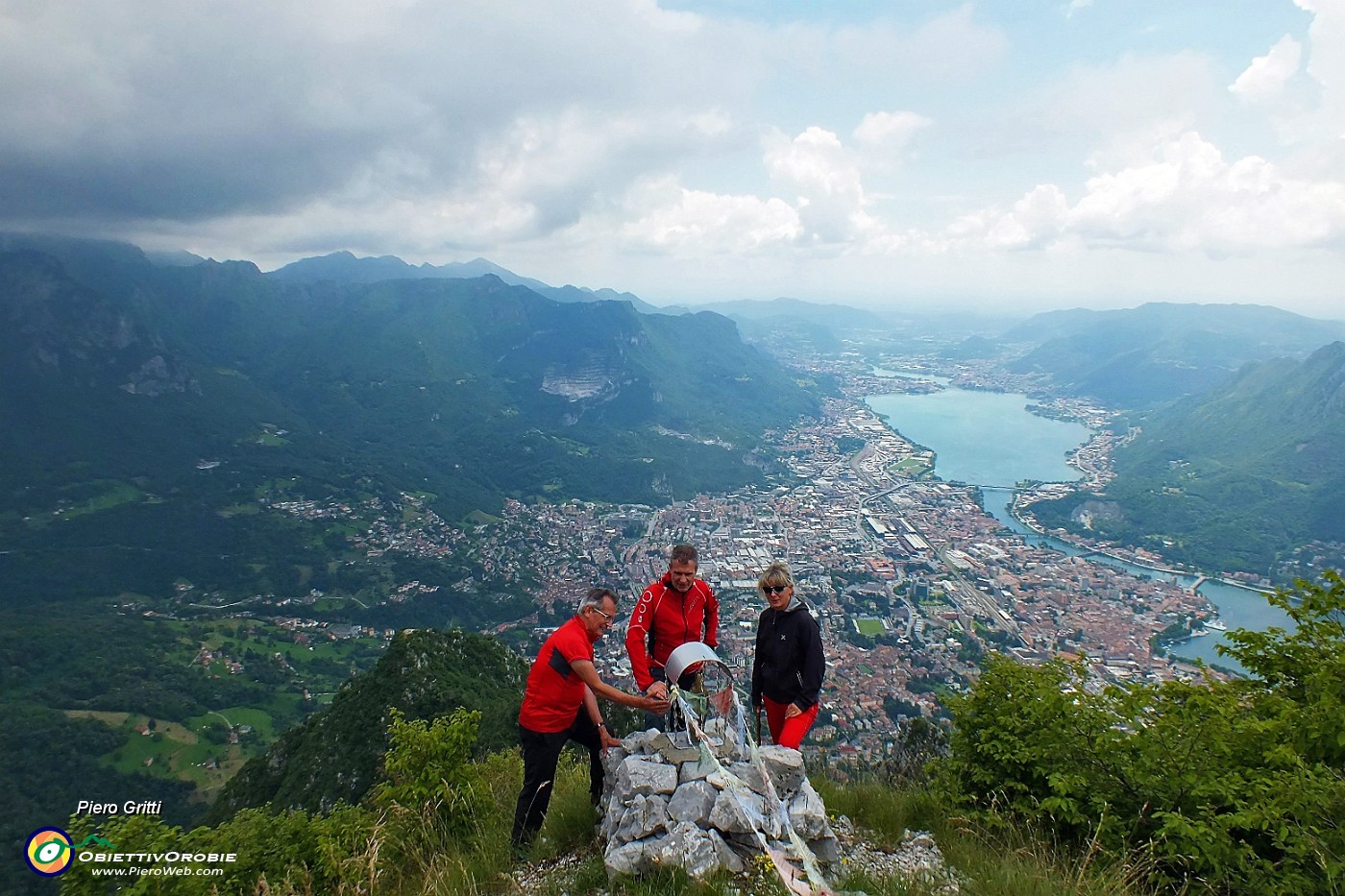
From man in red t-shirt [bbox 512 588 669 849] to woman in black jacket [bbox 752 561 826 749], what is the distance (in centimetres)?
112

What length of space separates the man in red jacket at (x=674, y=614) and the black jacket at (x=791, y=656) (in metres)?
0.49

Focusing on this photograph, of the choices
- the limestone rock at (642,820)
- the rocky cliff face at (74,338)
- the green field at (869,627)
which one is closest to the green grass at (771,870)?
the limestone rock at (642,820)

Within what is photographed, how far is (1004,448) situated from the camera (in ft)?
380

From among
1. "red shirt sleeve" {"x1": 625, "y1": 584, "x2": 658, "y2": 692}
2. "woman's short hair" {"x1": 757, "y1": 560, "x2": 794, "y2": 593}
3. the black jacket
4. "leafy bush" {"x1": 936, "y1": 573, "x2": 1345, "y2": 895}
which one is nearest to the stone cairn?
"red shirt sleeve" {"x1": 625, "y1": 584, "x2": 658, "y2": 692}

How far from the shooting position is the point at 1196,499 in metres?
81.1

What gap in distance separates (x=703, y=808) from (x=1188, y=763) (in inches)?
148

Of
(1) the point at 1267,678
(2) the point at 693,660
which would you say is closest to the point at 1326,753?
(1) the point at 1267,678

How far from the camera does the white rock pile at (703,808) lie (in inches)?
152

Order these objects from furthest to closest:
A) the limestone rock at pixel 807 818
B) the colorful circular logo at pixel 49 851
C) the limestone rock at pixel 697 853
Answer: the colorful circular logo at pixel 49 851 → the limestone rock at pixel 807 818 → the limestone rock at pixel 697 853

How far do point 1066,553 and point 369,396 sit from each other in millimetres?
151029

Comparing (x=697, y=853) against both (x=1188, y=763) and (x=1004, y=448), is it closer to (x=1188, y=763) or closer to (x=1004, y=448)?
(x=1188, y=763)

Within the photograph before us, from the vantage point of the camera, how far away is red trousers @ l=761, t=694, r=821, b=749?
4.94m

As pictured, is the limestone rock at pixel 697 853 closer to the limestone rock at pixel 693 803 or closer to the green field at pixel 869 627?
the limestone rock at pixel 693 803

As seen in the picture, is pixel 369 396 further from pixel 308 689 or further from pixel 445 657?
pixel 445 657
